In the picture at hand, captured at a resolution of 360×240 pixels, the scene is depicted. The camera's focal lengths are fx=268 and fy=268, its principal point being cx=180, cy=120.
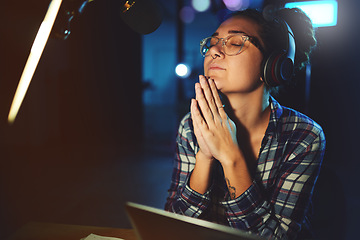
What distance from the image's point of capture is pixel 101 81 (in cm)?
522

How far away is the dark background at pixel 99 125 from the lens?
1.60 metres

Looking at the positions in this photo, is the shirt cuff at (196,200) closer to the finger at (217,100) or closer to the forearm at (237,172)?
the forearm at (237,172)

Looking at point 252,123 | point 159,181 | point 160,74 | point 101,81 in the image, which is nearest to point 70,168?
point 159,181

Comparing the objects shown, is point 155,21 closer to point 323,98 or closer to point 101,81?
point 323,98

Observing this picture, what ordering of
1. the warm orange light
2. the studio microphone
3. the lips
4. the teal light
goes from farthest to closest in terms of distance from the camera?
the teal light, the lips, the studio microphone, the warm orange light

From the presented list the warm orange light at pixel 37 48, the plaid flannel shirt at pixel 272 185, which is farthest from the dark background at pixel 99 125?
the warm orange light at pixel 37 48

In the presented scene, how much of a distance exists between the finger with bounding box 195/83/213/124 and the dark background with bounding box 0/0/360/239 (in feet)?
1.41

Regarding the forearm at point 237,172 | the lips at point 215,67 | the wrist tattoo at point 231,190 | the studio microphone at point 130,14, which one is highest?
the studio microphone at point 130,14

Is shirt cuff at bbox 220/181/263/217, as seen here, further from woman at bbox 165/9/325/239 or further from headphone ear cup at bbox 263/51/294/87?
headphone ear cup at bbox 263/51/294/87

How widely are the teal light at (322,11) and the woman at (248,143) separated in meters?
0.53

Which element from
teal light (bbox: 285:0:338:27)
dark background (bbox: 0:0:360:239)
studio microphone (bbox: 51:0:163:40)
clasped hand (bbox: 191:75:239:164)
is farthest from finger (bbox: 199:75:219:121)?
teal light (bbox: 285:0:338:27)

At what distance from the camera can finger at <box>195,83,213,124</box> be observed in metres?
0.89

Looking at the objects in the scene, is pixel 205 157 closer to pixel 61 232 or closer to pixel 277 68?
pixel 277 68

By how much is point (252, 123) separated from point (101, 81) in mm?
4598
